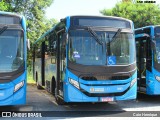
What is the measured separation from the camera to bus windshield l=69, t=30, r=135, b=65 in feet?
38.2

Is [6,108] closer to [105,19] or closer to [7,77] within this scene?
[7,77]

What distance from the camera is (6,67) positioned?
11164mm

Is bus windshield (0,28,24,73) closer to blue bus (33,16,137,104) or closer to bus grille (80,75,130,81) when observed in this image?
blue bus (33,16,137,104)

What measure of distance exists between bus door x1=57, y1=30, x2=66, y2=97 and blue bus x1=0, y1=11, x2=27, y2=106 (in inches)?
55.1

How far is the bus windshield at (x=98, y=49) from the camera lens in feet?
38.2

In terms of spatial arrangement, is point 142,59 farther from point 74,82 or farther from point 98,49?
point 74,82

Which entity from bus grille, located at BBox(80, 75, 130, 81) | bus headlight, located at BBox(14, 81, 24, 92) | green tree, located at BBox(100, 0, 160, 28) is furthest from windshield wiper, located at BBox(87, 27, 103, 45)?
green tree, located at BBox(100, 0, 160, 28)

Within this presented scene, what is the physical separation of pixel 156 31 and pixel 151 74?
5.66ft

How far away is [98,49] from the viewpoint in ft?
38.5

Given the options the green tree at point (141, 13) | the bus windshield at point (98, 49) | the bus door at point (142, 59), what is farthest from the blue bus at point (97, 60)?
the green tree at point (141, 13)

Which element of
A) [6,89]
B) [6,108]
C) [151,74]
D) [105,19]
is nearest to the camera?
[6,89]

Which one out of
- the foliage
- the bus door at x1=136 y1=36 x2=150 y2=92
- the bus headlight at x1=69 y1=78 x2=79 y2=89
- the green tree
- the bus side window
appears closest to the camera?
the bus headlight at x1=69 y1=78 x2=79 y2=89

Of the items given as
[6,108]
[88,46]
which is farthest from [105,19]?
[6,108]

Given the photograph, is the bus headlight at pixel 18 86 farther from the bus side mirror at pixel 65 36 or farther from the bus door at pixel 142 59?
the bus door at pixel 142 59
